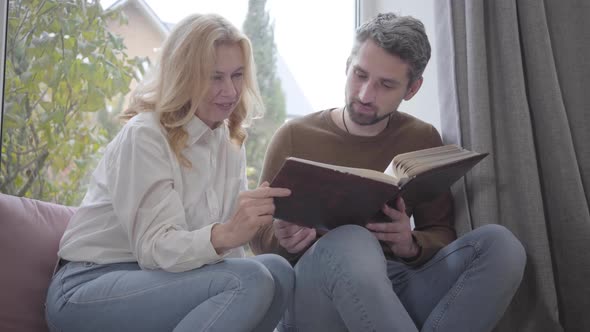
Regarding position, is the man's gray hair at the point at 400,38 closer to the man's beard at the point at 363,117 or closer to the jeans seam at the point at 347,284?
the man's beard at the point at 363,117

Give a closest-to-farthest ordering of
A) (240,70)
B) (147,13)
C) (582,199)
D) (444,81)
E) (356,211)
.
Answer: (356,211), (240,70), (582,199), (444,81), (147,13)

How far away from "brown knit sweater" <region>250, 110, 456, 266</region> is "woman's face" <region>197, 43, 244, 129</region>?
0.26 meters

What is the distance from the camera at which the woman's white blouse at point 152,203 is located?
1267mm

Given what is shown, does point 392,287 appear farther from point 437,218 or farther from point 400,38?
point 400,38

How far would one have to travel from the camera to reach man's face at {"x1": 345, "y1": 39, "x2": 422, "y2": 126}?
65.7 inches

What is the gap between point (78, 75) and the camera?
2045 mm

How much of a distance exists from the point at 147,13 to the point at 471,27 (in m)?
1.09

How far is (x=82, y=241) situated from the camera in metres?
1.38

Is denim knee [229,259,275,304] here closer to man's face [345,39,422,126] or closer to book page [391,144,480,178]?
book page [391,144,480,178]

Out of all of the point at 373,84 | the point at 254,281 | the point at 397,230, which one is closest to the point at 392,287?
the point at 397,230

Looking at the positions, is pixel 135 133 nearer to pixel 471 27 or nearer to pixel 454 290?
pixel 454 290

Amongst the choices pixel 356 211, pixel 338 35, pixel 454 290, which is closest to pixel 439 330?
pixel 454 290

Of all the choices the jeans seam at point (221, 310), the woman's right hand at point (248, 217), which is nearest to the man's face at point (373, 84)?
the woman's right hand at point (248, 217)

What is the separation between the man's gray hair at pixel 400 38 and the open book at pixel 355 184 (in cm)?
31
